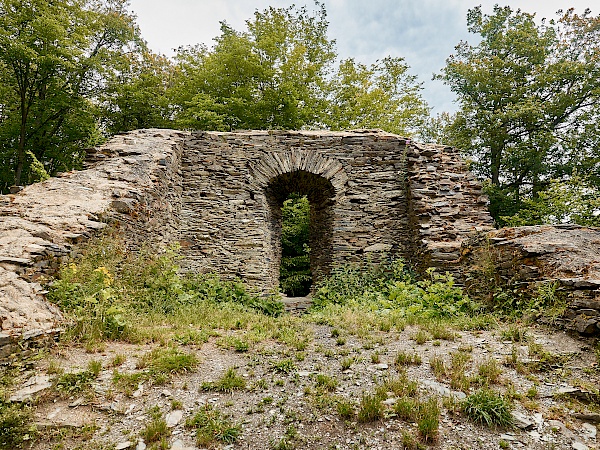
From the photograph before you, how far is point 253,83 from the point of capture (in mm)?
15547

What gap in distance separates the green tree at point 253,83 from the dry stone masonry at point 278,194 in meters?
5.56

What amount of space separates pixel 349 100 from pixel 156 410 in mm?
16282

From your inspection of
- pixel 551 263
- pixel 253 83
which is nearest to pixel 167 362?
pixel 551 263

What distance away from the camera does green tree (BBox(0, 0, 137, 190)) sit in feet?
42.1

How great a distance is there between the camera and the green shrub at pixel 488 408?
2.56 metres

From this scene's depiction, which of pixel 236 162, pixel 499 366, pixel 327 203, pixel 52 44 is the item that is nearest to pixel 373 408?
pixel 499 366

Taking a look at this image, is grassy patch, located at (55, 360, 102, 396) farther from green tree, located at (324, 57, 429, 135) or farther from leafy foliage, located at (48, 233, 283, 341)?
green tree, located at (324, 57, 429, 135)

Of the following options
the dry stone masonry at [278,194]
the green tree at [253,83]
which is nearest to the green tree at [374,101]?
the green tree at [253,83]

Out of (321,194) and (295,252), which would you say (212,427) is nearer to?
(321,194)

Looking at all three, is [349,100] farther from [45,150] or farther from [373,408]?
[373,408]

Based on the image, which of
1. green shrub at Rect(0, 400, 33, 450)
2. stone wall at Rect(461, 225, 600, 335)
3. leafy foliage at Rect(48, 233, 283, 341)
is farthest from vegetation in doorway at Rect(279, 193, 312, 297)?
green shrub at Rect(0, 400, 33, 450)

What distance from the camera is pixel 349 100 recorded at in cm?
1672

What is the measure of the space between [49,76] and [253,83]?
855 centimetres

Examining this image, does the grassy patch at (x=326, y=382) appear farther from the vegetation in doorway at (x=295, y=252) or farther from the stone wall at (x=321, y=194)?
the vegetation in doorway at (x=295, y=252)
